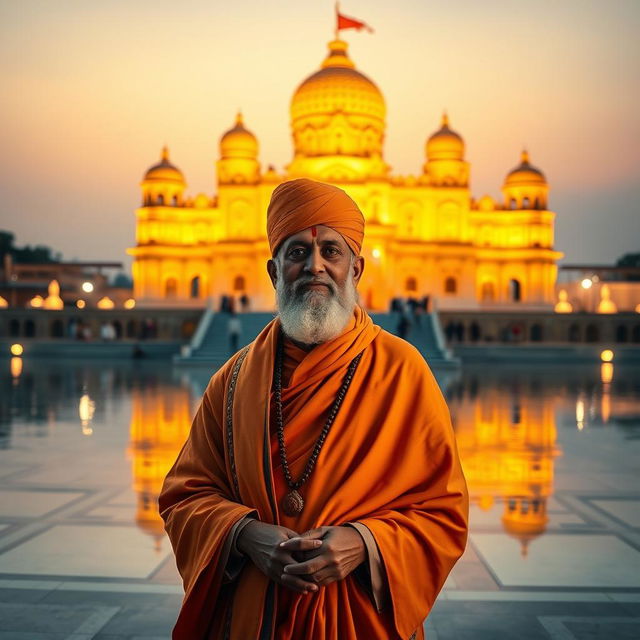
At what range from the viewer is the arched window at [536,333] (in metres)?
34.2

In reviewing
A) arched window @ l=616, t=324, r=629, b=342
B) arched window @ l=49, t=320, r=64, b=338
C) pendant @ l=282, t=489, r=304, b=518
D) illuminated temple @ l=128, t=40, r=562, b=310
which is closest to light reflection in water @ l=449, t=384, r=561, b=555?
pendant @ l=282, t=489, r=304, b=518

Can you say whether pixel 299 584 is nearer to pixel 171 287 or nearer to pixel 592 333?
pixel 592 333

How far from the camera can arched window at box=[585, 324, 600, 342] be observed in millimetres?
34281

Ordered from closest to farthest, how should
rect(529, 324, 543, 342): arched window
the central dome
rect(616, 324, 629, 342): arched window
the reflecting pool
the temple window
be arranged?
1. the reflecting pool
2. rect(529, 324, 543, 342): arched window
3. rect(616, 324, 629, 342): arched window
4. the central dome
5. the temple window

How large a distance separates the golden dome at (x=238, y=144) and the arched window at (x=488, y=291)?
16.3 m

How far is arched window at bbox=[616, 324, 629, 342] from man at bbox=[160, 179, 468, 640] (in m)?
33.7

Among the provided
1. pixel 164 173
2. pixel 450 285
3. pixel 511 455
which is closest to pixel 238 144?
pixel 164 173

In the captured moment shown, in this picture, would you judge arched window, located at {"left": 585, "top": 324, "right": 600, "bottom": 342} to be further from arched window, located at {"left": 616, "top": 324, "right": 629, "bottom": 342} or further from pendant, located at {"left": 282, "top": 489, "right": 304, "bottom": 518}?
pendant, located at {"left": 282, "top": 489, "right": 304, "bottom": 518}

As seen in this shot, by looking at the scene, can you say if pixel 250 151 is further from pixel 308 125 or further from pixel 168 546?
pixel 168 546

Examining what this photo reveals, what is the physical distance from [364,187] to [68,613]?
41.6 metres

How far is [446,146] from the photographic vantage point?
50.4 metres

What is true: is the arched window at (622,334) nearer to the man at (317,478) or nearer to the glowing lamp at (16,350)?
the glowing lamp at (16,350)

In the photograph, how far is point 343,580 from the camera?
100 inches

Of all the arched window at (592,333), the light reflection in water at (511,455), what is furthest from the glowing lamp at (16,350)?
the arched window at (592,333)
